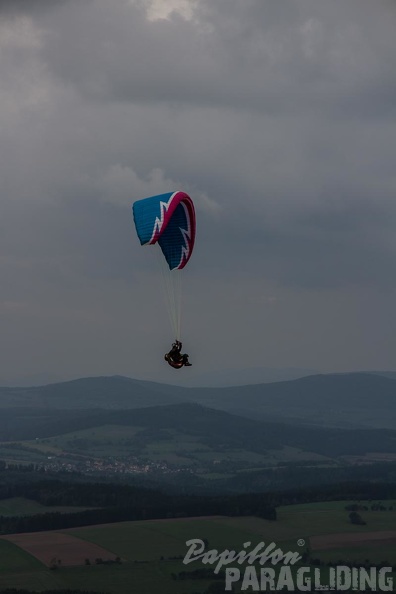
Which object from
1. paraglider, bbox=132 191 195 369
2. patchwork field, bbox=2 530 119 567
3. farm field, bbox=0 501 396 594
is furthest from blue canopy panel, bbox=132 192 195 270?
patchwork field, bbox=2 530 119 567

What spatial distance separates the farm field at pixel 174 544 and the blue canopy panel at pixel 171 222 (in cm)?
5072

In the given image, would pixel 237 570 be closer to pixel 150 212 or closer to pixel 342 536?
pixel 342 536

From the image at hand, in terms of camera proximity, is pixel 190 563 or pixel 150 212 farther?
pixel 190 563

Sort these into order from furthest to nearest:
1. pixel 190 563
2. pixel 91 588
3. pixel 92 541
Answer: pixel 92 541, pixel 190 563, pixel 91 588

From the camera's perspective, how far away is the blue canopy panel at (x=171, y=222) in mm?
55750

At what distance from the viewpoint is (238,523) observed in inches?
5374

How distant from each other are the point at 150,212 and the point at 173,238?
4.41 m

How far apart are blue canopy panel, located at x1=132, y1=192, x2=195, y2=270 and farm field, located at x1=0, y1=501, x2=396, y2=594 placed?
50.7 m

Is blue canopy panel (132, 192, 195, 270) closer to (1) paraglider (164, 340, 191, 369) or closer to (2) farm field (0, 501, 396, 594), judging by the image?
(1) paraglider (164, 340, 191, 369)

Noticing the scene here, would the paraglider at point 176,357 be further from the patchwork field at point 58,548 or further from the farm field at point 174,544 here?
the patchwork field at point 58,548

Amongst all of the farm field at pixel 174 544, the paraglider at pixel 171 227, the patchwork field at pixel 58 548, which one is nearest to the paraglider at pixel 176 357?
the paraglider at pixel 171 227

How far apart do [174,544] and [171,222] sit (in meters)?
70.3

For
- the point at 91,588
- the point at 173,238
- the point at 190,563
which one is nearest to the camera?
the point at 173,238

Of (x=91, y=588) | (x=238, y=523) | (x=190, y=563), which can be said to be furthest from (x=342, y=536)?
(x=91, y=588)
